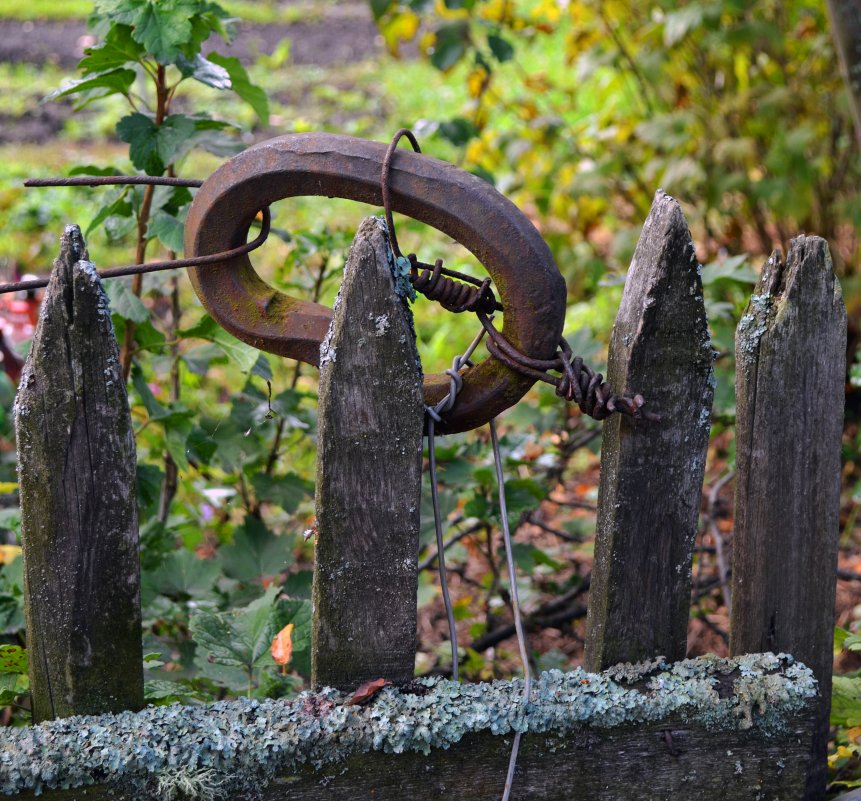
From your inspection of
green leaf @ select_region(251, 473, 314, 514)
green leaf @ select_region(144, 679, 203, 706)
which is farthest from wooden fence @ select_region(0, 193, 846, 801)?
green leaf @ select_region(251, 473, 314, 514)

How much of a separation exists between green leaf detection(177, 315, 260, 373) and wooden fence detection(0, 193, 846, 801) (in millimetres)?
405

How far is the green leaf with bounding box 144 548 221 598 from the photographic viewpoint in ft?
6.23

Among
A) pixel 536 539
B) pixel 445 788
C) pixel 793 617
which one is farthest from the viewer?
pixel 536 539

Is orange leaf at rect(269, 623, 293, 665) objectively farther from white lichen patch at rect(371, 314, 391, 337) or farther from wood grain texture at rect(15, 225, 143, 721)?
white lichen patch at rect(371, 314, 391, 337)

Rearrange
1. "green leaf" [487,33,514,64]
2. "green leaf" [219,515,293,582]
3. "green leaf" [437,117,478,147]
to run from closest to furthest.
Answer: "green leaf" [219,515,293,582]
"green leaf" [437,117,478,147]
"green leaf" [487,33,514,64]

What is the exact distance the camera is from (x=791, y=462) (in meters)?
1.34

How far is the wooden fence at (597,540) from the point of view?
3.73 feet

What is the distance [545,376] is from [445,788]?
586 mm

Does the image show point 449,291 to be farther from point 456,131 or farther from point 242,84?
point 456,131

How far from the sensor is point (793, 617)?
4.59 ft

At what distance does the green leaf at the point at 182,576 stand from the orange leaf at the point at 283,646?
51 centimetres

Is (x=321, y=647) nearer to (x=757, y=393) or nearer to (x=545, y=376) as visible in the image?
(x=545, y=376)

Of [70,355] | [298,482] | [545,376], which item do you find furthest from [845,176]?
[70,355]

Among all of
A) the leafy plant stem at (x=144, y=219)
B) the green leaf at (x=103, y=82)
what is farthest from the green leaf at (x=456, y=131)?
the green leaf at (x=103, y=82)
